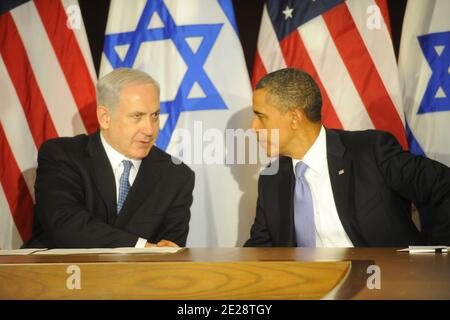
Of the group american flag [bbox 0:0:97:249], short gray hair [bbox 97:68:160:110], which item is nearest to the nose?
short gray hair [bbox 97:68:160:110]

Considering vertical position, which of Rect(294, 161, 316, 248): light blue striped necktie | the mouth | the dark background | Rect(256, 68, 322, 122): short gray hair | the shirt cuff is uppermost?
the dark background

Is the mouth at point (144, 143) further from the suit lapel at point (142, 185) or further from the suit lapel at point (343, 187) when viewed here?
the suit lapel at point (343, 187)

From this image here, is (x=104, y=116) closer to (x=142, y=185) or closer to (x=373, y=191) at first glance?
(x=142, y=185)

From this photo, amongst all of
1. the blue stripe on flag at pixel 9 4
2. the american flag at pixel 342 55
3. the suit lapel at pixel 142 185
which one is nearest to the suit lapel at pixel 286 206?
the suit lapel at pixel 142 185

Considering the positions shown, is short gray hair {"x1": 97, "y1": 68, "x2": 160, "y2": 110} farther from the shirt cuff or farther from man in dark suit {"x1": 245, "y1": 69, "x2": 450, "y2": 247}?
the shirt cuff

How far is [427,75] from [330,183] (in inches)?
42.5

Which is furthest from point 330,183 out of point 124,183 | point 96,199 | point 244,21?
point 244,21

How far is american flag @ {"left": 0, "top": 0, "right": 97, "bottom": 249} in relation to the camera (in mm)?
4000

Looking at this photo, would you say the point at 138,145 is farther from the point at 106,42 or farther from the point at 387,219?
the point at 387,219

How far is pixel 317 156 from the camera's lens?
3166 millimetres

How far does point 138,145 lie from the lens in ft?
10.9

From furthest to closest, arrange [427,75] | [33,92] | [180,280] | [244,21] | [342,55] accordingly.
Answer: [244,21] < [33,92] < [342,55] < [427,75] < [180,280]

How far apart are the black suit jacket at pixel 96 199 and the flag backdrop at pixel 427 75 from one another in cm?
139

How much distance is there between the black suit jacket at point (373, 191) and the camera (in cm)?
293
